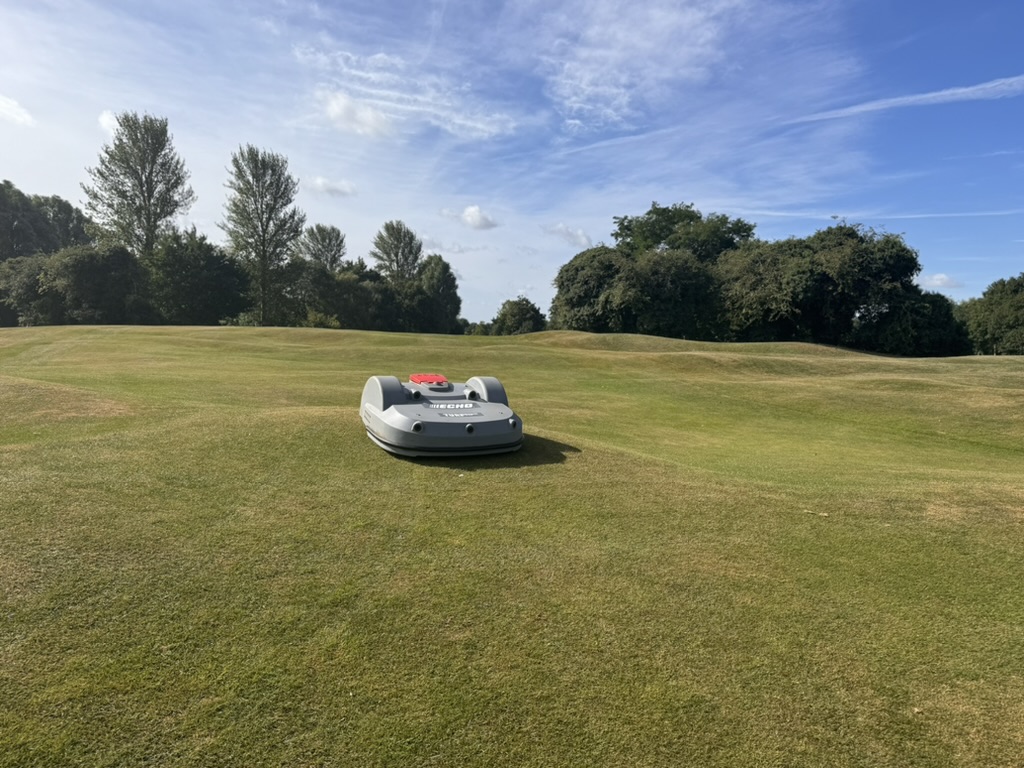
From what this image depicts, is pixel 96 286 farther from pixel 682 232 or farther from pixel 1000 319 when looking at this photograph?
pixel 1000 319

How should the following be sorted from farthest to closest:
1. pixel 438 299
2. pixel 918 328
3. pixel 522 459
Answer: pixel 438 299 < pixel 918 328 < pixel 522 459

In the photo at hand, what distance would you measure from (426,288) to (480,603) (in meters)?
70.2

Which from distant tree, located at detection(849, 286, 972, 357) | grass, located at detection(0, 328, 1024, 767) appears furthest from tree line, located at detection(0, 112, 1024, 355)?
grass, located at detection(0, 328, 1024, 767)

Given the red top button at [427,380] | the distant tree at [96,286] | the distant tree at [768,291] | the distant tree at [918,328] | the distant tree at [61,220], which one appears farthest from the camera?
the distant tree at [61,220]

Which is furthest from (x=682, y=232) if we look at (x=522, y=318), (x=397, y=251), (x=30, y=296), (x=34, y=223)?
(x=34, y=223)

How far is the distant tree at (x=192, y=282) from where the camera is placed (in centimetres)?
5122

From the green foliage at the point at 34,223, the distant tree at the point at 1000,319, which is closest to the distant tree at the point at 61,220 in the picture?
the green foliage at the point at 34,223

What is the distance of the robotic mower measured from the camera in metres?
7.52

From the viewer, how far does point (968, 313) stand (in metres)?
67.6

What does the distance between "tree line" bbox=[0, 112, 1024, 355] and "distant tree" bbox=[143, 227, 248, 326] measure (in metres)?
0.11

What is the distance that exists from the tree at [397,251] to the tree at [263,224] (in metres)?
25.0

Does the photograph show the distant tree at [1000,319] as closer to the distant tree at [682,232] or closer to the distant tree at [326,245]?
the distant tree at [682,232]

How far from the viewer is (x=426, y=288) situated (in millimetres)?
72688

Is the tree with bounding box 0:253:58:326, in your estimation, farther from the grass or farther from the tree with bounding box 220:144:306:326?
the grass
